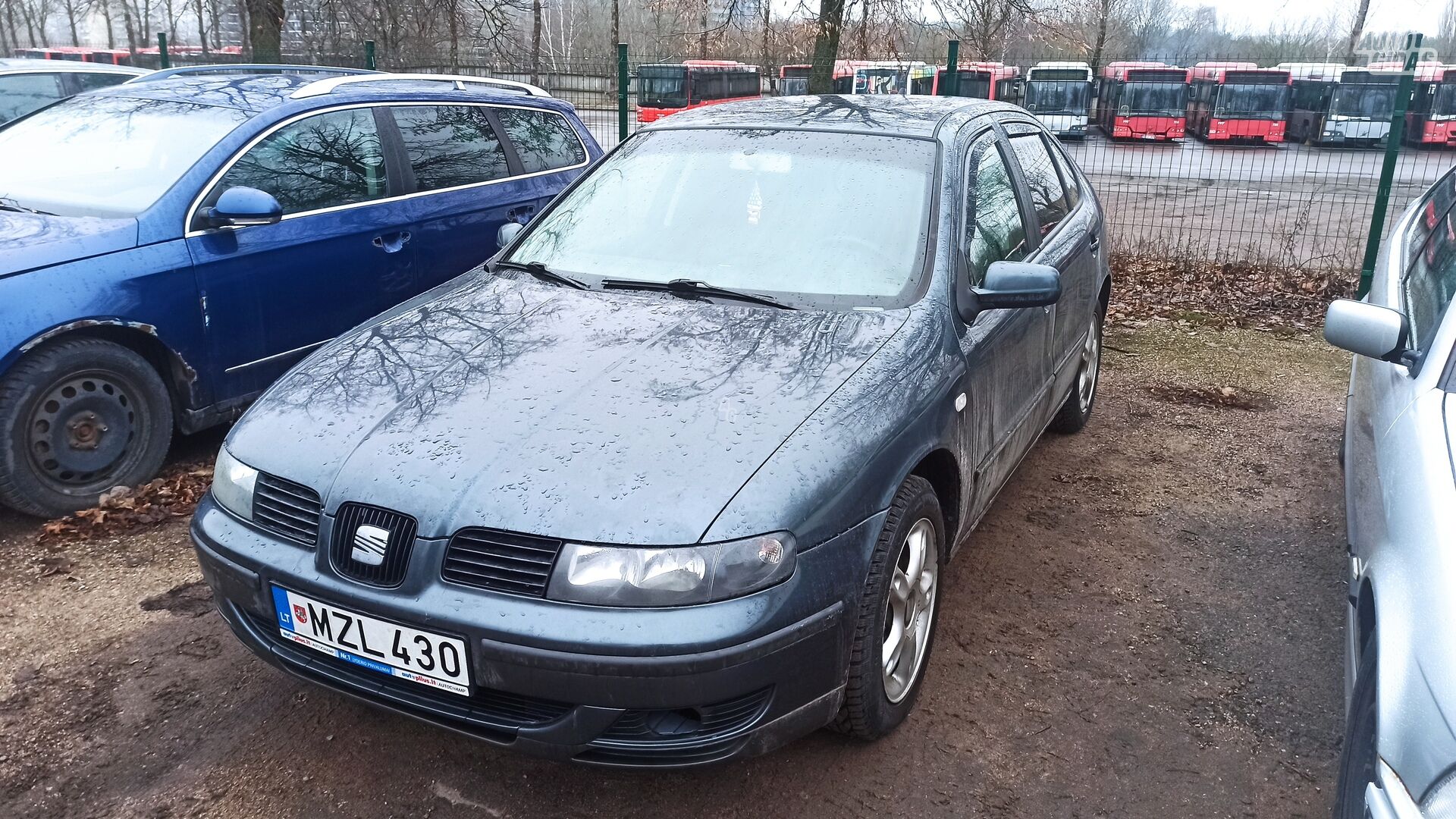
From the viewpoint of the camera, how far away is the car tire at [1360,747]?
6.30ft

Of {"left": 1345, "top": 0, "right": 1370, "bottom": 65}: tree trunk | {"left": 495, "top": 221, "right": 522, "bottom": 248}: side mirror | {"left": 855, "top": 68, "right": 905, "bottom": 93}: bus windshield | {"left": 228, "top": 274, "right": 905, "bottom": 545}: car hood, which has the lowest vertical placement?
{"left": 228, "top": 274, "right": 905, "bottom": 545}: car hood

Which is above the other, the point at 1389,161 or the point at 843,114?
the point at 843,114

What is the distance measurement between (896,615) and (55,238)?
3502mm

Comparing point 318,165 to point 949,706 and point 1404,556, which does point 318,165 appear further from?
point 1404,556

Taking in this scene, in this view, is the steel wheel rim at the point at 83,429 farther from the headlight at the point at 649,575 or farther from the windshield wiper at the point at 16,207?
the headlight at the point at 649,575

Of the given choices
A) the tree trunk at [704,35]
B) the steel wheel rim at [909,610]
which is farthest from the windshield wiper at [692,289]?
the tree trunk at [704,35]

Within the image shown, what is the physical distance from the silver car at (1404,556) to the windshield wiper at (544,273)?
2248 millimetres

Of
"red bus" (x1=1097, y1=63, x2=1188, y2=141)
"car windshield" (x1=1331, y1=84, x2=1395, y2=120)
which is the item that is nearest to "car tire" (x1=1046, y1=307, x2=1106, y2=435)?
"car windshield" (x1=1331, y1=84, x2=1395, y2=120)

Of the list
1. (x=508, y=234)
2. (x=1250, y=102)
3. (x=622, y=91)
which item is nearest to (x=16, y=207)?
(x=508, y=234)

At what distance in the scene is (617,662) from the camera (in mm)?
2074

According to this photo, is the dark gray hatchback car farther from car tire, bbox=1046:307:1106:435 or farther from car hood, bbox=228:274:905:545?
car tire, bbox=1046:307:1106:435

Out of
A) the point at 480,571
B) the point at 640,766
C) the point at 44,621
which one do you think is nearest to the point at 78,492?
the point at 44,621

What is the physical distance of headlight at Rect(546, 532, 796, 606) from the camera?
2.12 metres

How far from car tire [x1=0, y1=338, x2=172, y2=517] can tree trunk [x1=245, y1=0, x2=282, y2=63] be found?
35.4 ft
